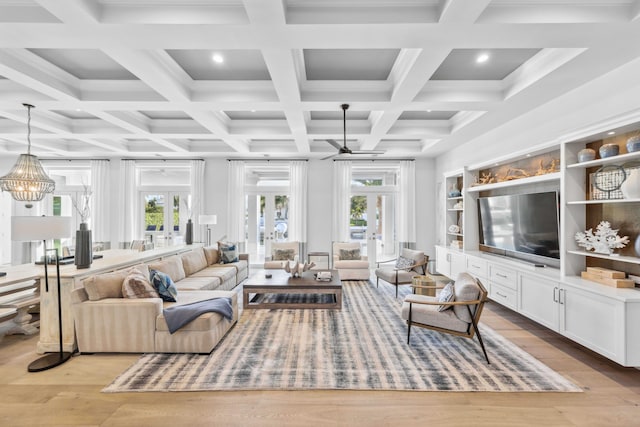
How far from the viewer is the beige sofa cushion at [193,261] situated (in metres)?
5.23

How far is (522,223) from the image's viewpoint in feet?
14.6

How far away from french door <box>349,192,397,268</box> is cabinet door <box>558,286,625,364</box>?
490 cm

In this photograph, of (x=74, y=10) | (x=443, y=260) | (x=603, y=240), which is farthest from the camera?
(x=443, y=260)

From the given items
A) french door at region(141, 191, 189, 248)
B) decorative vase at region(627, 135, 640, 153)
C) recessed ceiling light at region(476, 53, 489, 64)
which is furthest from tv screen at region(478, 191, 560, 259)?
french door at region(141, 191, 189, 248)

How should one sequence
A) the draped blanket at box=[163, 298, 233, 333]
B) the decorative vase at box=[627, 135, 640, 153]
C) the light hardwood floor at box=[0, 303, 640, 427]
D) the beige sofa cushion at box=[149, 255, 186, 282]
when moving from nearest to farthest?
the light hardwood floor at box=[0, 303, 640, 427]
the decorative vase at box=[627, 135, 640, 153]
the draped blanket at box=[163, 298, 233, 333]
the beige sofa cushion at box=[149, 255, 186, 282]

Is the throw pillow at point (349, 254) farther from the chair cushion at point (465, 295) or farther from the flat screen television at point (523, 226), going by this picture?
the chair cushion at point (465, 295)

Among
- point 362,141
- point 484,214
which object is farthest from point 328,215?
point 484,214

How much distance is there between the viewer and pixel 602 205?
3.28m

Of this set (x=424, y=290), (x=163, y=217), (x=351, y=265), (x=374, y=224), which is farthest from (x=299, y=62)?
(x=163, y=217)

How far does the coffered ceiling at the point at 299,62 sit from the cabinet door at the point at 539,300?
7.38ft

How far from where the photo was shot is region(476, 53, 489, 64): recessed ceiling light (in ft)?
10.6

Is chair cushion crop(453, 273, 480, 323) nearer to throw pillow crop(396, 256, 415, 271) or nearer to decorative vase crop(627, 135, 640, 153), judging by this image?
decorative vase crop(627, 135, 640, 153)

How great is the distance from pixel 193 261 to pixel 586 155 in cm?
573

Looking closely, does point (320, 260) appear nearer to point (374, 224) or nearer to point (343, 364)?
point (374, 224)
